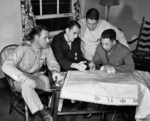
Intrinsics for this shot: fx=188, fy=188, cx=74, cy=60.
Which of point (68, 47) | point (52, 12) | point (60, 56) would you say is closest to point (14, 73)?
point (60, 56)

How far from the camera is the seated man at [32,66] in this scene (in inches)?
70.4

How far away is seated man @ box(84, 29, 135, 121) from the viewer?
1.98 metres

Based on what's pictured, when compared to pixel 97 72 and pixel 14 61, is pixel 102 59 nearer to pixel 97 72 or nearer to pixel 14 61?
pixel 97 72

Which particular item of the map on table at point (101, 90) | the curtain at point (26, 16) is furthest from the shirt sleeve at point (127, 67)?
the curtain at point (26, 16)

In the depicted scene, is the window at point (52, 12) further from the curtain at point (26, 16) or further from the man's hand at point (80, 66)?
the man's hand at point (80, 66)

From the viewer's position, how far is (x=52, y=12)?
364 cm

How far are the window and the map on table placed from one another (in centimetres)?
204

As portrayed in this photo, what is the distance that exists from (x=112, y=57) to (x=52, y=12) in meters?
1.93

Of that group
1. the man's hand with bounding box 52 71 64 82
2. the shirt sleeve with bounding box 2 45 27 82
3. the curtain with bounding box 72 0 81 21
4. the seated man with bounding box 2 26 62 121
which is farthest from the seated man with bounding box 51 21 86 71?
the curtain with bounding box 72 0 81 21

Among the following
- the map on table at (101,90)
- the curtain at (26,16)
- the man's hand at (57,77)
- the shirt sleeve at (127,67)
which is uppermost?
the curtain at (26,16)

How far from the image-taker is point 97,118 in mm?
2295

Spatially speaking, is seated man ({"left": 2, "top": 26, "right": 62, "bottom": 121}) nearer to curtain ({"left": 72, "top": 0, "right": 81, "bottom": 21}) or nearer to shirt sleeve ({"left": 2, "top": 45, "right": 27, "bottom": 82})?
shirt sleeve ({"left": 2, "top": 45, "right": 27, "bottom": 82})

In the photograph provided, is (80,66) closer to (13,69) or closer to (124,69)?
(124,69)

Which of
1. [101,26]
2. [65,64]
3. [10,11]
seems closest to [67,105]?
[65,64]
